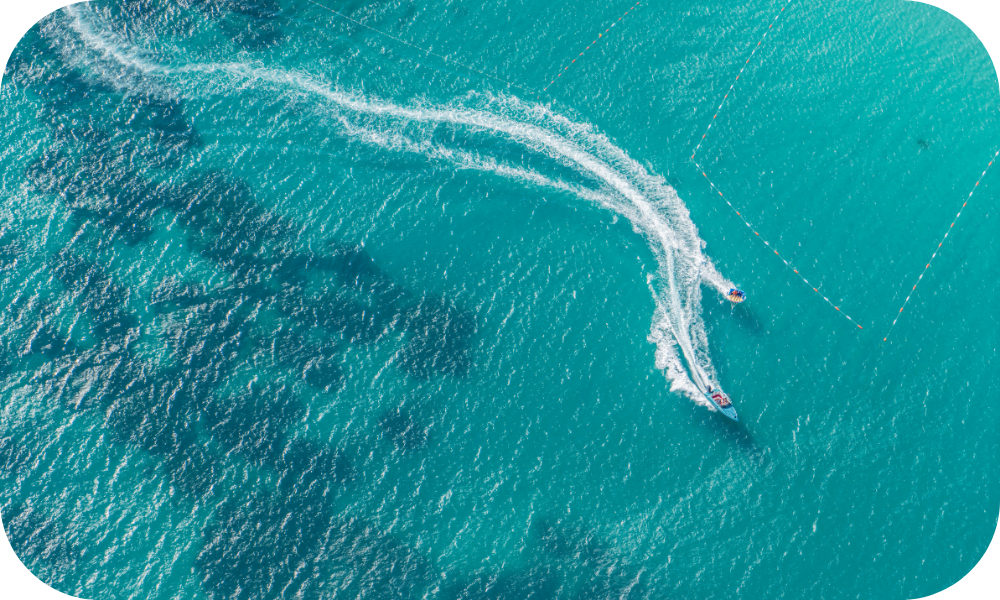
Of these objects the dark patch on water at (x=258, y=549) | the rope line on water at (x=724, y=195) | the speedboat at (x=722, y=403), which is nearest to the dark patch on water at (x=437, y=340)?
the dark patch on water at (x=258, y=549)

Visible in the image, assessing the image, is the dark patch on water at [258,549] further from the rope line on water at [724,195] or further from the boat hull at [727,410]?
the rope line on water at [724,195]

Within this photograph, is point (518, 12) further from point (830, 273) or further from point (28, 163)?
point (28, 163)

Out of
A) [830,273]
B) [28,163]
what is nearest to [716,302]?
[830,273]

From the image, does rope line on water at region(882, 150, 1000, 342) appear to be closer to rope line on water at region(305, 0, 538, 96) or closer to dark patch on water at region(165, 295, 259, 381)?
rope line on water at region(305, 0, 538, 96)

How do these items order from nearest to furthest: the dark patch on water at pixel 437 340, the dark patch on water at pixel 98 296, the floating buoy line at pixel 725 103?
the dark patch on water at pixel 437 340 → the dark patch on water at pixel 98 296 → the floating buoy line at pixel 725 103

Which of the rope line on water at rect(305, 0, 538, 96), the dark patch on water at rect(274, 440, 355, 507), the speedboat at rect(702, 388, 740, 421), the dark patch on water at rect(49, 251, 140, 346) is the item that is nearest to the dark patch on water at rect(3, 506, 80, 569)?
the dark patch on water at rect(49, 251, 140, 346)

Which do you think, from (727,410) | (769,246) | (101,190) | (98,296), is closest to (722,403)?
(727,410)

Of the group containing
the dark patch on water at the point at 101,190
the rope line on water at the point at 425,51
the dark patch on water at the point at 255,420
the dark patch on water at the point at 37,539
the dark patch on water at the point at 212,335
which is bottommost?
the dark patch on water at the point at 37,539
